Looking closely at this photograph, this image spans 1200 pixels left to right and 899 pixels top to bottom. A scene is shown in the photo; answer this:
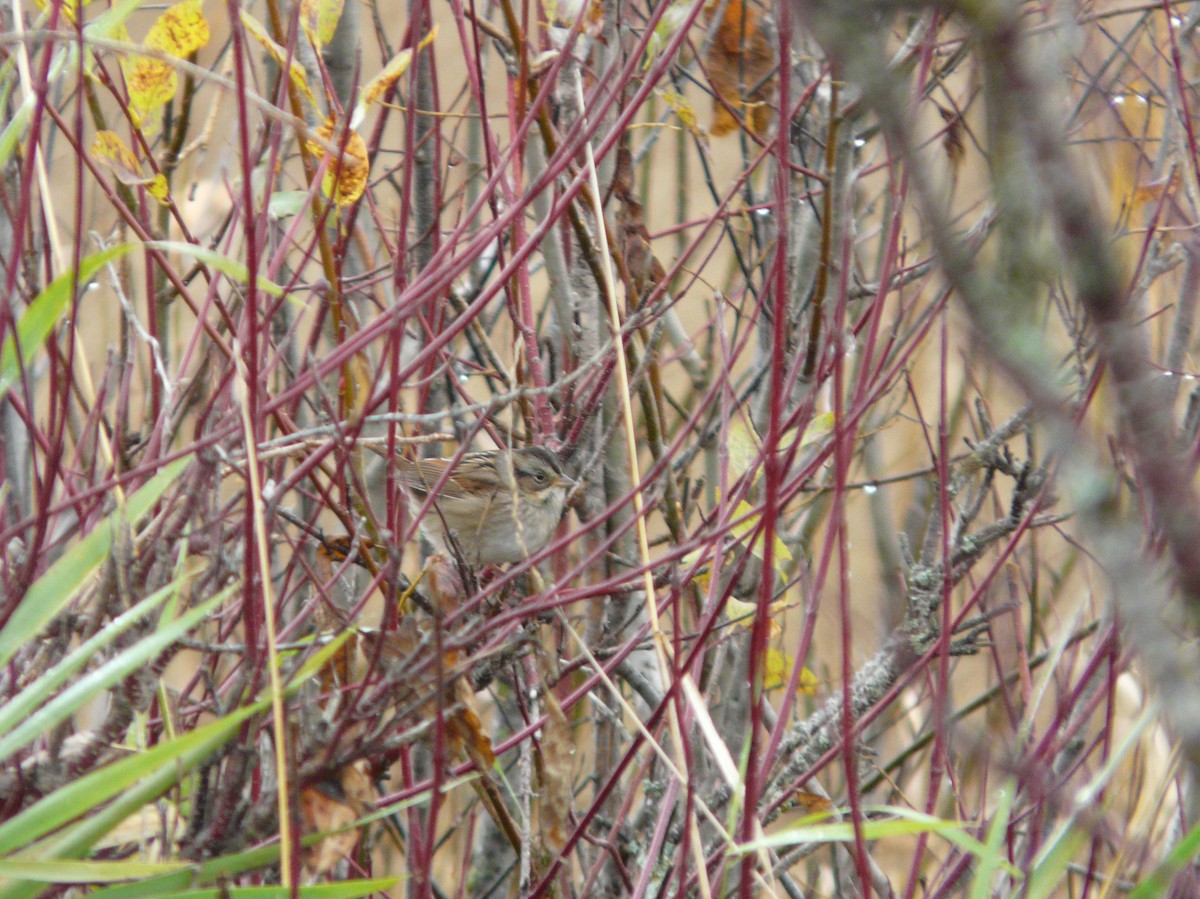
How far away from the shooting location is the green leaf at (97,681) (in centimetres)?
117

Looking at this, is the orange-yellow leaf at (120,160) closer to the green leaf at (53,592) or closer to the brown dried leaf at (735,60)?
the green leaf at (53,592)

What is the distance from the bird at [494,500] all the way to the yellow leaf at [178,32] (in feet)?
2.69

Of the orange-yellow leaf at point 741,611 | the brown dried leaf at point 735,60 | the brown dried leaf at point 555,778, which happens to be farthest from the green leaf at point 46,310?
the brown dried leaf at point 735,60

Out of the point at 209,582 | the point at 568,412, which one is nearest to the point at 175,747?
the point at 209,582

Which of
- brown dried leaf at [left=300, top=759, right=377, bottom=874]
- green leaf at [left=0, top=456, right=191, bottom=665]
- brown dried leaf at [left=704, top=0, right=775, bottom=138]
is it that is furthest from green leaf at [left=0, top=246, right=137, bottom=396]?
brown dried leaf at [left=704, top=0, right=775, bottom=138]

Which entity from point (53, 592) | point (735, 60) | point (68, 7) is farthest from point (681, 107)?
point (53, 592)

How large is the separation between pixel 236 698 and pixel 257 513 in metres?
0.18

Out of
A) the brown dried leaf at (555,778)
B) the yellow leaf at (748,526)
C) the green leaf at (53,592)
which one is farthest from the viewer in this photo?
the yellow leaf at (748,526)

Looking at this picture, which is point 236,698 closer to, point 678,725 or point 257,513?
point 257,513

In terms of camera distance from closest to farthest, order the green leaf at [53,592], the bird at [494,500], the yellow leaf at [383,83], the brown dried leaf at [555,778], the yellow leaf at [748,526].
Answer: the green leaf at [53,592] → the brown dried leaf at [555,778] → the yellow leaf at [748,526] → the yellow leaf at [383,83] → the bird at [494,500]

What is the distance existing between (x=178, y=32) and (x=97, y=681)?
0.99m

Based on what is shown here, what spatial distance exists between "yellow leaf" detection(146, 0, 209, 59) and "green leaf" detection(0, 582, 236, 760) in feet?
2.89

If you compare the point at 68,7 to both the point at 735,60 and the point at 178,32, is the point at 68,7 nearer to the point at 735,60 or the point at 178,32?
the point at 178,32

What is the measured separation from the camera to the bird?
8.22 ft
